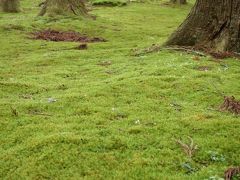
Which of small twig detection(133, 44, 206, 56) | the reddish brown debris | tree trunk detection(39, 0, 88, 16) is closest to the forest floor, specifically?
the reddish brown debris

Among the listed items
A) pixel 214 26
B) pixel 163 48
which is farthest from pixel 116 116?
pixel 163 48

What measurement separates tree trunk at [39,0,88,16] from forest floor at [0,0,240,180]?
49.8 feet

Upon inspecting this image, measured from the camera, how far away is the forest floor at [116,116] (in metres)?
9.34

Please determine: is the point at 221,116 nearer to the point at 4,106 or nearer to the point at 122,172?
the point at 122,172

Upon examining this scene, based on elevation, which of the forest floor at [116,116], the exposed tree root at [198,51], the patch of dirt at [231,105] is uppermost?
the exposed tree root at [198,51]

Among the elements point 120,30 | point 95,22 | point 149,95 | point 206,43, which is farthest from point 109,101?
point 95,22

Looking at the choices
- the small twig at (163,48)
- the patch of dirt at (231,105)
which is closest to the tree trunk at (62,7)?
the small twig at (163,48)

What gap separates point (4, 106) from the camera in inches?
510

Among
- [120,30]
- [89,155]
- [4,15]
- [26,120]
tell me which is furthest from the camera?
[4,15]

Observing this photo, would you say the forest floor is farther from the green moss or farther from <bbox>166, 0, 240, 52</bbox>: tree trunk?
the green moss

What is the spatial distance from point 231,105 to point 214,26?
318 inches

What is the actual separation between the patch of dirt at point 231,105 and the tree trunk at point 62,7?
26.5 m

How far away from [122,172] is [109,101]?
463cm

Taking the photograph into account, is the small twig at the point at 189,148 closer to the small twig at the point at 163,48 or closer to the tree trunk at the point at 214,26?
the small twig at the point at 163,48
